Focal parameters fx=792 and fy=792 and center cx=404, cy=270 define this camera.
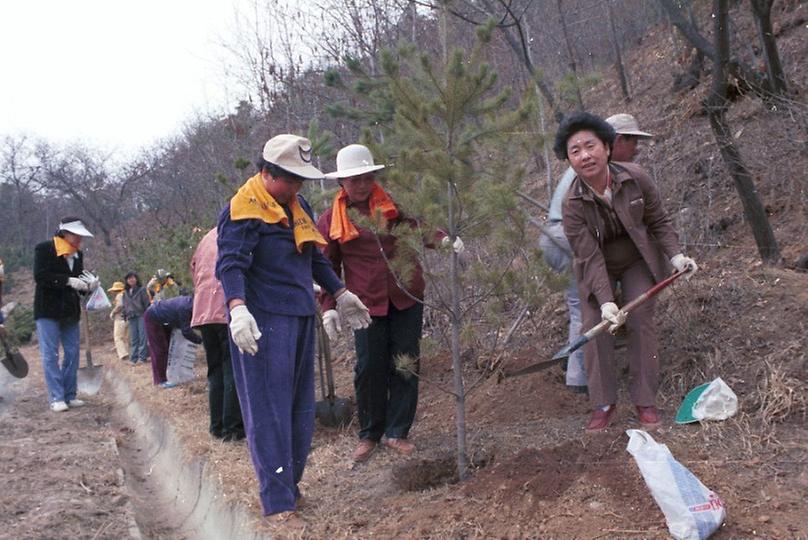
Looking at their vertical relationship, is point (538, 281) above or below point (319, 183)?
below

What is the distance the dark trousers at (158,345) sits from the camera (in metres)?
8.48

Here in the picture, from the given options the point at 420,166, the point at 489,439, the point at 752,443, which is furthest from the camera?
the point at 489,439

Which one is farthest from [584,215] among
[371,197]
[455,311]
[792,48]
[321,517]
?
[792,48]

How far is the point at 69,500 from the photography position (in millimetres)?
4961

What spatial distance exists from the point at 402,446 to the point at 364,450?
226 millimetres

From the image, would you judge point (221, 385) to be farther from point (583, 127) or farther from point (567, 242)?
point (583, 127)

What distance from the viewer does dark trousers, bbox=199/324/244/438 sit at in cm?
568

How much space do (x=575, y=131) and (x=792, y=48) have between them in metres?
7.73

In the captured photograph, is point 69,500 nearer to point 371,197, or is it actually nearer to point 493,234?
point 371,197

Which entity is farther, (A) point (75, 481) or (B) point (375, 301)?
(A) point (75, 481)

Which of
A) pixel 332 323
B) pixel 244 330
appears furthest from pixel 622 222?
pixel 244 330

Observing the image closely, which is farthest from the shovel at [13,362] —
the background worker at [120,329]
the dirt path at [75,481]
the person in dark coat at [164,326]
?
the background worker at [120,329]

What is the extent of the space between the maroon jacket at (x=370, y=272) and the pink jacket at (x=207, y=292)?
119cm

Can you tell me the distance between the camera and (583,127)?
388 centimetres
